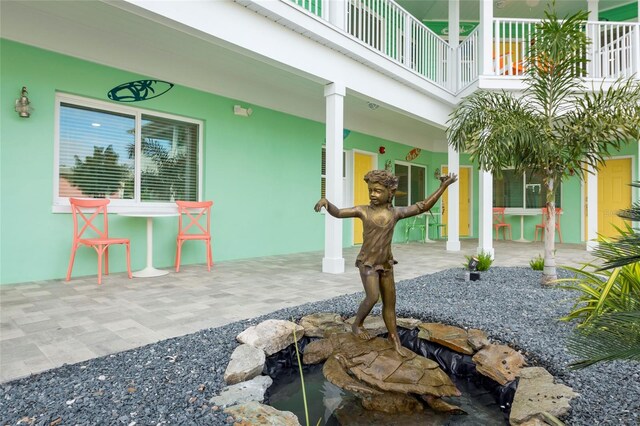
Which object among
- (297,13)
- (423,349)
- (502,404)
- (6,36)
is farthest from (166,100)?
(502,404)

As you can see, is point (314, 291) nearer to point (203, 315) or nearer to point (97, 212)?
point (203, 315)

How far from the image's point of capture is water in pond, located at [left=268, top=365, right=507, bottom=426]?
1687mm

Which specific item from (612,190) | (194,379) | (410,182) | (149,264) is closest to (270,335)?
(194,379)

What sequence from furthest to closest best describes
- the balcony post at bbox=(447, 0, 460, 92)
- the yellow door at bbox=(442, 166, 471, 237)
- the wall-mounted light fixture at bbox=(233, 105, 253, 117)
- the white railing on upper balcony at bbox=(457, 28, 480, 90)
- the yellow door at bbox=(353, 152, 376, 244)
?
the yellow door at bbox=(442, 166, 471, 237)
the yellow door at bbox=(353, 152, 376, 244)
the balcony post at bbox=(447, 0, 460, 92)
the white railing on upper balcony at bbox=(457, 28, 480, 90)
the wall-mounted light fixture at bbox=(233, 105, 253, 117)

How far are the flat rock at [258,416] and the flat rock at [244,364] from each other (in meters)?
0.27

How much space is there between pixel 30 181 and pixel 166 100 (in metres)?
1.93

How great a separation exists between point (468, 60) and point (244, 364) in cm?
689

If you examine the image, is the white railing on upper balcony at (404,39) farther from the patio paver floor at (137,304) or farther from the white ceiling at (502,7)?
the patio paver floor at (137,304)

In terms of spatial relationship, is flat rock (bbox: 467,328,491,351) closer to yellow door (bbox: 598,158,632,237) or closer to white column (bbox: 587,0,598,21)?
yellow door (bbox: 598,158,632,237)

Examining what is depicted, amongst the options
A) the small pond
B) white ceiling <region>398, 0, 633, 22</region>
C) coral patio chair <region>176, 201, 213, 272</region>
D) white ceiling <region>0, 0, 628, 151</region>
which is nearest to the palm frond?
the small pond

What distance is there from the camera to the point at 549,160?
357 cm

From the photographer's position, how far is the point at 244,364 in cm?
187

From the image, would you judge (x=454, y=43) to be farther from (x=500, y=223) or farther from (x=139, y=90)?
(x=139, y=90)

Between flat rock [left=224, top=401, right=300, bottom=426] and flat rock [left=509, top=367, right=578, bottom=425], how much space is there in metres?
0.96
